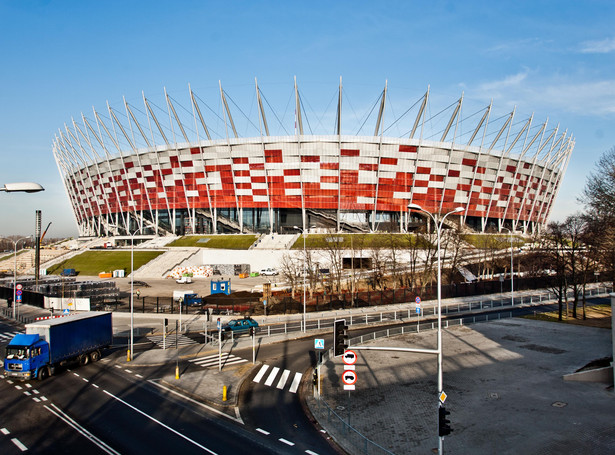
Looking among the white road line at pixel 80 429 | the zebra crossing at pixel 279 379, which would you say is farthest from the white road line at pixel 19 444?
the zebra crossing at pixel 279 379

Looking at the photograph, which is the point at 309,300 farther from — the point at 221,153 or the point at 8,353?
the point at 221,153

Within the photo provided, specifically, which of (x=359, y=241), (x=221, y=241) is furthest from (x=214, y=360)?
(x=221, y=241)

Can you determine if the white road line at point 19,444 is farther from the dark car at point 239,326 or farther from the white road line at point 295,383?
the dark car at point 239,326

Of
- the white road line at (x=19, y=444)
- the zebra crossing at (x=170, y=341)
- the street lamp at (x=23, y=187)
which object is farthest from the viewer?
the zebra crossing at (x=170, y=341)

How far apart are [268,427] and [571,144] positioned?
446ft

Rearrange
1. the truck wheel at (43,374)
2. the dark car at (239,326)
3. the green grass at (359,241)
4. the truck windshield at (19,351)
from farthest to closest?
the green grass at (359,241) → the dark car at (239,326) → the truck wheel at (43,374) → the truck windshield at (19,351)

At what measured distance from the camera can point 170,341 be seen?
35969 millimetres

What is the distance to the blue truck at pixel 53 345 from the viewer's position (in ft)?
78.7

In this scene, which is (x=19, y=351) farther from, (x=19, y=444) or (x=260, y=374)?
(x=260, y=374)

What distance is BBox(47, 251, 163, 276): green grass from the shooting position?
8662cm

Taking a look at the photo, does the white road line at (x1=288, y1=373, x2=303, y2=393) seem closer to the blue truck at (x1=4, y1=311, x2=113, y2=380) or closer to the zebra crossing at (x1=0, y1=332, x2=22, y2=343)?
the blue truck at (x1=4, y1=311, x2=113, y2=380)

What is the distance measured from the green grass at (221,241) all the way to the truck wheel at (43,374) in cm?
6776

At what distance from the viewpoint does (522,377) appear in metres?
24.7

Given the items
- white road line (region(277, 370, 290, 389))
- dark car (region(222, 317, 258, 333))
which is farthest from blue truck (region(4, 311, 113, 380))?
white road line (region(277, 370, 290, 389))
